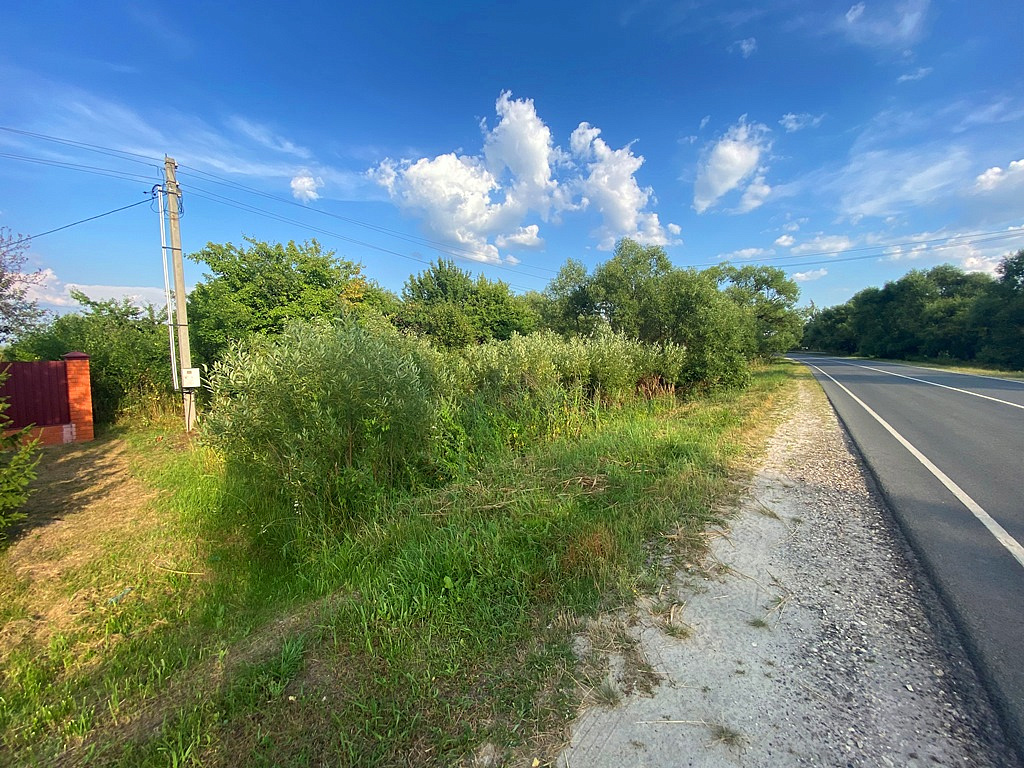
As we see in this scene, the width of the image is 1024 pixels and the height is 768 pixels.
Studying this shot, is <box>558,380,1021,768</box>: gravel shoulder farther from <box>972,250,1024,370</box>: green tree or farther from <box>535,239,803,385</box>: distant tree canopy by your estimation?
<box>972,250,1024,370</box>: green tree

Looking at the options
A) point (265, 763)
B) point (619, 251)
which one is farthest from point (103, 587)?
point (619, 251)

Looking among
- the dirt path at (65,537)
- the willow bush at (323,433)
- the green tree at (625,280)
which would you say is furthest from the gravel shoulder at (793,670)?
the green tree at (625,280)

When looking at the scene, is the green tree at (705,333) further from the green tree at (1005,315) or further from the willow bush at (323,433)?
the green tree at (1005,315)

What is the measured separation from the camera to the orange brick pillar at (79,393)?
408 inches

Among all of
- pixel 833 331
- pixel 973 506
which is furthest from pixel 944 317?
pixel 973 506

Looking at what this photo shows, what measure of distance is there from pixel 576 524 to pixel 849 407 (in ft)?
36.0

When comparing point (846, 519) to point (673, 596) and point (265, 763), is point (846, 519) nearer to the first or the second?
point (673, 596)

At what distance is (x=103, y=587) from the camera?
4129 millimetres

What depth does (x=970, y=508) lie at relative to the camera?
4.16 m

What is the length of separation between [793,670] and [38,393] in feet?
50.6

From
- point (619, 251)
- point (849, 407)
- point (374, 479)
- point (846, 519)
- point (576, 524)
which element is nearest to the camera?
point (576, 524)

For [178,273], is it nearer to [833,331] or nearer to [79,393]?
[79,393]

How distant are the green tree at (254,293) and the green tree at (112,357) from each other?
2.18m

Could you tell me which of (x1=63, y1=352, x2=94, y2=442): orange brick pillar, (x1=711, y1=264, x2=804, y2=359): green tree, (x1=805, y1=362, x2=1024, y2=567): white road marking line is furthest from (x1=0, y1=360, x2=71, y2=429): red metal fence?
(x1=711, y1=264, x2=804, y2=359): green tree
